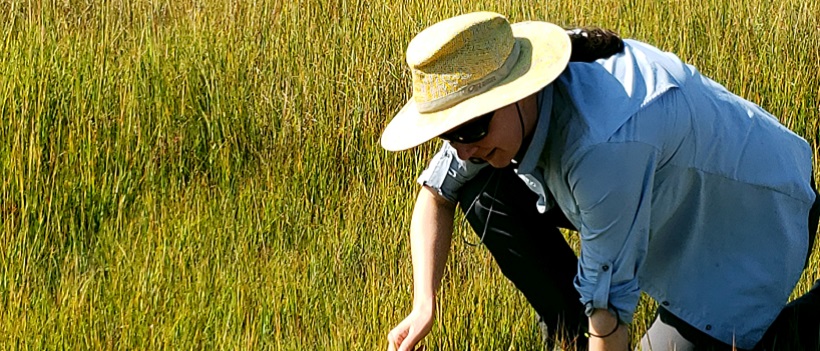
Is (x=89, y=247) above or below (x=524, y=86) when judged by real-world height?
below

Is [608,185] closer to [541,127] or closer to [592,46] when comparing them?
[541,127]

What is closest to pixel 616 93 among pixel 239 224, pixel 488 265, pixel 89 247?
pixel 488 265

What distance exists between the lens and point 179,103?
3906mm

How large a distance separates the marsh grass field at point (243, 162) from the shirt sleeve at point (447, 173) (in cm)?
43

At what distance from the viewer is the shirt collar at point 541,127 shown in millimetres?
2104

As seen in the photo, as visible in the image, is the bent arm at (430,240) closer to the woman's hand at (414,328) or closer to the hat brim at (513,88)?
the woman's hand at (414,328)

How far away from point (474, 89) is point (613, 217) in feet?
1.06

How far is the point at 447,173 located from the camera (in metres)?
2.53

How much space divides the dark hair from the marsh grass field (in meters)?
0.85

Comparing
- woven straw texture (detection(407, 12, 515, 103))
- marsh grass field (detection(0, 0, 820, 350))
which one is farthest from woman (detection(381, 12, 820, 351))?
marsh grass field (detection(0, 0, 820, 350))

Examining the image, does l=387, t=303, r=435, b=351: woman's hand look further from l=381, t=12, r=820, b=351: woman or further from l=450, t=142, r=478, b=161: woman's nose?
l=450, t=142, r=478, b=161: woman's nose

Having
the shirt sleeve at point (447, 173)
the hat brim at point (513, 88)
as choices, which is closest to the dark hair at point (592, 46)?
the hat brim at point (513, 88)

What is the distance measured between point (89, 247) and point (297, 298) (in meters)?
0.66

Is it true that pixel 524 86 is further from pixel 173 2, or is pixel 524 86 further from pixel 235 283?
pixel 173 2
